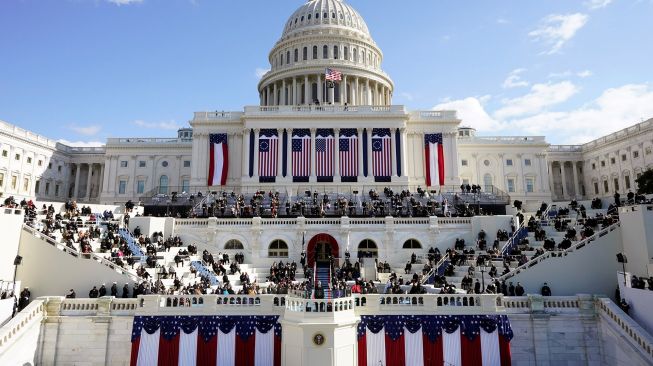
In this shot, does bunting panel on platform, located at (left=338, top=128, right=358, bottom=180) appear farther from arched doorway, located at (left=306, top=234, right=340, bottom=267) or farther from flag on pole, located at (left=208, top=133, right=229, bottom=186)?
arched doorway, located at (left=306, top=234, right=340, bottom=267)

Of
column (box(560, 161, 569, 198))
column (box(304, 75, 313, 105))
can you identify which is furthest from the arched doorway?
column (box(560, 161, 569, 198))

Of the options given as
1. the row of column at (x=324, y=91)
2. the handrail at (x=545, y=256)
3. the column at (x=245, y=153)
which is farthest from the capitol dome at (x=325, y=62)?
the handrail at (x=545, y=256)

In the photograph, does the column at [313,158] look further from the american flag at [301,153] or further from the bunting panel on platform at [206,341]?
the bunting panel on platform at [206,341]

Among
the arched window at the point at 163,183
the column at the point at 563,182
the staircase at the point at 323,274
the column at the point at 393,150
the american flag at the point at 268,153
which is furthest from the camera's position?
the column at the point at 563,182

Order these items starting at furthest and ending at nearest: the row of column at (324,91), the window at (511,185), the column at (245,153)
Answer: the row of column at (324,91), the window at (511,185), the column at (245,153)

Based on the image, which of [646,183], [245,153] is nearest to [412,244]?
[646,183]

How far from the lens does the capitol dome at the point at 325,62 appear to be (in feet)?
260

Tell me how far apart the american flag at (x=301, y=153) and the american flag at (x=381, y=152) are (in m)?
9.10

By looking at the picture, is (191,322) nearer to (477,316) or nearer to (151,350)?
(151,350)

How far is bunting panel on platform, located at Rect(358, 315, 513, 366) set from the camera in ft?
69.2

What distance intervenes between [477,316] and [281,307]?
9.29m

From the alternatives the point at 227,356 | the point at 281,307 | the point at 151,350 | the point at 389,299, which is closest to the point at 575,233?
the point at 389,299

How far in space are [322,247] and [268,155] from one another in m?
24.8

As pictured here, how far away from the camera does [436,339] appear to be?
2122cm
